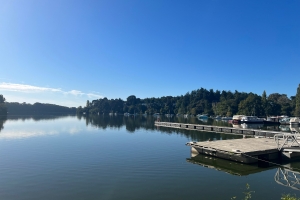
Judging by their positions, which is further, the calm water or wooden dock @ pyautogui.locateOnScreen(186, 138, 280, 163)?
wooden dock @ pyautogui.locateOnScreen(186, 138, 280, 163)

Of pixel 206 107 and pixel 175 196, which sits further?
pixel 206 107

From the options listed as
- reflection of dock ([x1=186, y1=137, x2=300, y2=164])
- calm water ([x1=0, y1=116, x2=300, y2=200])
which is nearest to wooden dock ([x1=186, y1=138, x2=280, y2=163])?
reflection of dock ([x1=186, y1=137, x2=300, y2=164])

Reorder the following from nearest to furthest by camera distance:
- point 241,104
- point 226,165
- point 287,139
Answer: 1. point 226,165
2. point 287,139
3. point 241,104

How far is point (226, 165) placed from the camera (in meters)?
21.7

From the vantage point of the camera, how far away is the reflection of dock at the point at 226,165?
64.4 feet

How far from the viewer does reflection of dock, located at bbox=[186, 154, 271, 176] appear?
19.6 meters

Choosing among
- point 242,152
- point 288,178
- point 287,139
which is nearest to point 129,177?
point 242,152

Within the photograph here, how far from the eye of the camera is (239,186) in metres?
16.1

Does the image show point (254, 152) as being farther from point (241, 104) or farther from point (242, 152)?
point (241, 104)

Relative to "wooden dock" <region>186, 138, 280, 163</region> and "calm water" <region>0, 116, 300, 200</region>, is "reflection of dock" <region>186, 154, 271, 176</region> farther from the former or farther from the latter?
"wooden dock" <region>186, 138, 280, 163</region>

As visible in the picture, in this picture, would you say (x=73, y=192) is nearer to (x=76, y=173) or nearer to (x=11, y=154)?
(x=76, y=173)

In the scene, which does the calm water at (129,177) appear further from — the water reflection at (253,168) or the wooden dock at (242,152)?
the wooden dock at (242,152)

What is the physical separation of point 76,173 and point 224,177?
12.0 meters

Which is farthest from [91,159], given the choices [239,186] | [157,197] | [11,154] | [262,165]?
[262,165]
